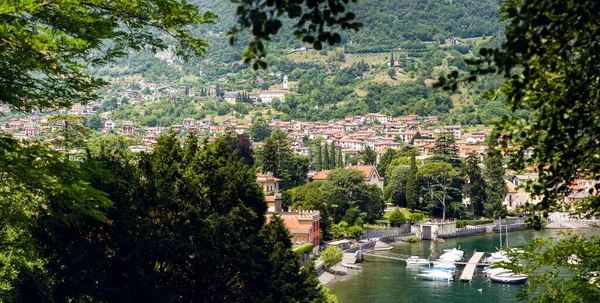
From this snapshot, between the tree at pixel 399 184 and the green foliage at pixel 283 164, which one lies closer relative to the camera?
the green foliage at pixel 283 164

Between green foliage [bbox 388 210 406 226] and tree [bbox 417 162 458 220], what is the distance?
619cm

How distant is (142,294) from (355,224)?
4793 centimetres

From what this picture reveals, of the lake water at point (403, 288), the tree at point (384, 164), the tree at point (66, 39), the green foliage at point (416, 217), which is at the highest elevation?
the tree at point (66, 39)

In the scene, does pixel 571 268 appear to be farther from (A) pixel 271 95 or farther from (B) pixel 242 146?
(A) pixel 271 95

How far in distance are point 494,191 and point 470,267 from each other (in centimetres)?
2829

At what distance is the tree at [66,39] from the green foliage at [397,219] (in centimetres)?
5536

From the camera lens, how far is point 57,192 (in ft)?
24.8

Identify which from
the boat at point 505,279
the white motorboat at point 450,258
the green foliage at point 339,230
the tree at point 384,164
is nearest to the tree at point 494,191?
the tree at point 384,164

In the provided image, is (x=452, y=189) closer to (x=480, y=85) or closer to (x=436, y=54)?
(x=480, y=85)

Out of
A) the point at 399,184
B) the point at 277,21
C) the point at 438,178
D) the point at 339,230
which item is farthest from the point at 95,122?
the point at 277,21

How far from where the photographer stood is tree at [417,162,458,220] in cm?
7025

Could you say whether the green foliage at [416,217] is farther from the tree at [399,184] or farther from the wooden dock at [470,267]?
the wooden dock at [470,267]

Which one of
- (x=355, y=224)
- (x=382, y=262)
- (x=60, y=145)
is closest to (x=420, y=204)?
(x=355, y=224)

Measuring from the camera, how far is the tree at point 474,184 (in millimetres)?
71438
